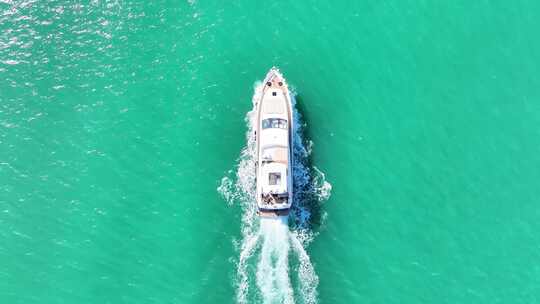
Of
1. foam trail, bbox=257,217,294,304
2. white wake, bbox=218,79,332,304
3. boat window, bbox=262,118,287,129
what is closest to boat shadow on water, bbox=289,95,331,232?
white wake, bbox=218,79,332,304

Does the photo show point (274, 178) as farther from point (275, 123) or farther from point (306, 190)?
point (275, 123)

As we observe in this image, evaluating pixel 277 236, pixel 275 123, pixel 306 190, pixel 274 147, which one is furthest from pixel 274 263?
pixel 275 123

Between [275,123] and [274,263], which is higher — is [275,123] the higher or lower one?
the higher one

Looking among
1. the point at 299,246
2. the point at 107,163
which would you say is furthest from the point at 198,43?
the point at 299,246

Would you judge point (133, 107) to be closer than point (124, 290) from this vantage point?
No

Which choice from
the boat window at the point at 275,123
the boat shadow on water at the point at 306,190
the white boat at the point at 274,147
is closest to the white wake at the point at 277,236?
the boat shadow on water at the point at 306,190

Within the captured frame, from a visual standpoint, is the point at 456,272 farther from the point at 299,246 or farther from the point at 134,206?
the point at 134,206

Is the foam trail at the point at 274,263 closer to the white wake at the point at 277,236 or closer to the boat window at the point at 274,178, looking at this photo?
the white wake at the point at 277,236
